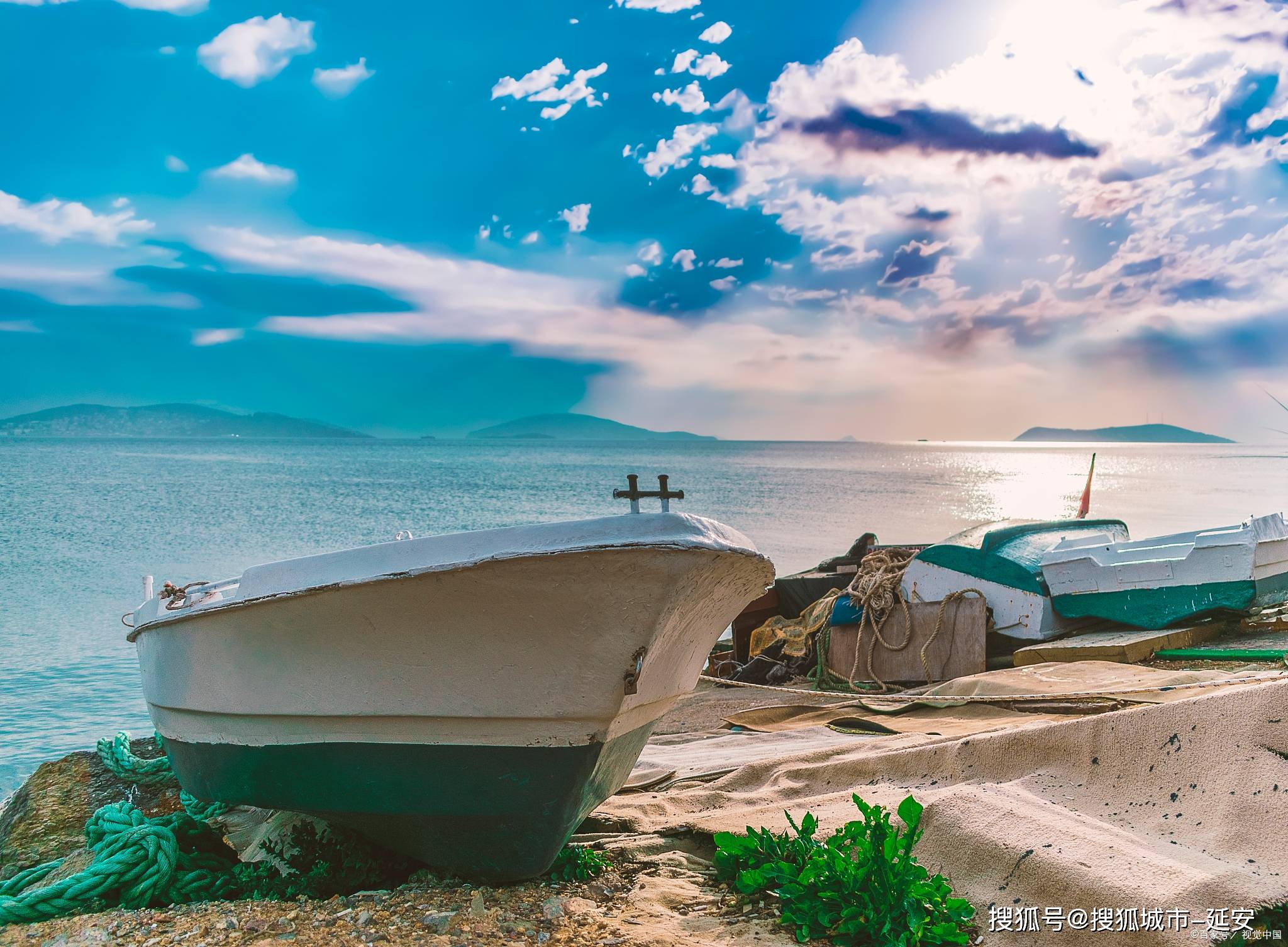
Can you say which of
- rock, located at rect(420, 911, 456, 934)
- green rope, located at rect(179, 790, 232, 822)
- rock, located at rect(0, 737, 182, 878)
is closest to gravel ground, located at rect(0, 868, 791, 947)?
rock, located at rect(420, 911, 456, 934)

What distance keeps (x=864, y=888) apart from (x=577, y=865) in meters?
1.18

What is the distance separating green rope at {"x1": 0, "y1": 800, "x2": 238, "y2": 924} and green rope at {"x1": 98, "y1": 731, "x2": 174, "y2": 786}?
1.37m

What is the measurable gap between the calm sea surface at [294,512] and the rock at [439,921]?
22.8ft

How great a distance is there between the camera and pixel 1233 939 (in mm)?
2396

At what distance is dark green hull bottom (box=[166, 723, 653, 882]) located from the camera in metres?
3.20

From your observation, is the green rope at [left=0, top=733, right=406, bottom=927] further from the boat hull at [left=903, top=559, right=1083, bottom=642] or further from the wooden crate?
the boat hull at [left=903, top=559, right=1083, bottom=642]

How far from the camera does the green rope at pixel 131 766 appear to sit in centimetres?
560

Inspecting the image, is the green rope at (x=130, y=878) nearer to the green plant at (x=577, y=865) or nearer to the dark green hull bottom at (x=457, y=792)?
the dark green hull bottom at (x=457, y=792)

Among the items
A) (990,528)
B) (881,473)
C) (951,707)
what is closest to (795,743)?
(951,707)

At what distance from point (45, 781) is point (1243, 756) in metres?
6.62

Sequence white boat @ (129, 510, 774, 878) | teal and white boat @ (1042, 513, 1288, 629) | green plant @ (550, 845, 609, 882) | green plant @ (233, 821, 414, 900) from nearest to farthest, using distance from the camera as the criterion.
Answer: white boat @ (129, 510, 774, 878) < green plant @ (550, 845, 609, 882) < green plant @ (233, 821, 414, 900) < teal and white boat @ (1042, 513, 1288, 629)

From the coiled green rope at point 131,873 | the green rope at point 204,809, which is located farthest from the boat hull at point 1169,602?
the coiled green rope at point 131,873

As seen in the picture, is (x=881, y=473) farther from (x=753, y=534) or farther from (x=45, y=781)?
(x=45, y=781)

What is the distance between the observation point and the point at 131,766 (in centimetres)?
563
